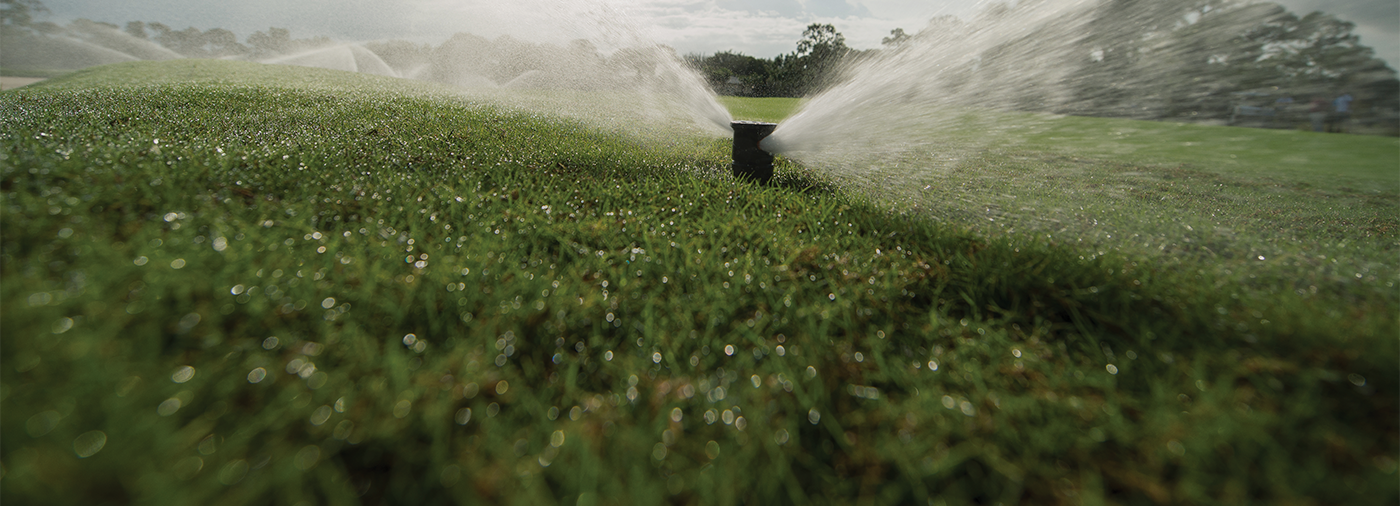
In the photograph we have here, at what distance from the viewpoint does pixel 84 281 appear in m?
1.41

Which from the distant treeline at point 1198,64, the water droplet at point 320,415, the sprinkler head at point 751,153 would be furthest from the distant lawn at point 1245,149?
the water droplet at point 320,415

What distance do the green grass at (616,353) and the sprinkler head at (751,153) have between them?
1.10 m

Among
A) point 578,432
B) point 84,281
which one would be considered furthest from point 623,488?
point 84,281

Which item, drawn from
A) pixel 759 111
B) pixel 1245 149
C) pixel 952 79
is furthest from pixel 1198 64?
pixel 759 111

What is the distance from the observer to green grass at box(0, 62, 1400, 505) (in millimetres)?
1085

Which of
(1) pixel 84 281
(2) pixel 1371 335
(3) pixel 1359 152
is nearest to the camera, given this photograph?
(1) pixel 84 281

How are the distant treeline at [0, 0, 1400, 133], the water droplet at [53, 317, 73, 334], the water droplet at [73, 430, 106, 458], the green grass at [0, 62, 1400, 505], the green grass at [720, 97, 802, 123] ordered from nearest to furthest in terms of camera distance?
the water droplet at [73, 430, 106, 458] < the green grass at [0, 62, 1400, 505] < the water droplet at [53, 317, 73, 334] < the distant treeline at [0, 0, 1400, 133] < the green grass at [720, 97, 802, 123]

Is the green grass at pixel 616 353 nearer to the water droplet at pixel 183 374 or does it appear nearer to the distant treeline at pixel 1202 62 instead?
the water droplet at pixel 183 374

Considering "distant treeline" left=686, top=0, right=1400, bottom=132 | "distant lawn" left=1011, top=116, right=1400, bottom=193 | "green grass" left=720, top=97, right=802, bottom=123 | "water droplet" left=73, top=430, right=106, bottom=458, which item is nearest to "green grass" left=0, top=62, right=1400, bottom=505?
"water droplet" left=73, top=430, right=106, bottom=458

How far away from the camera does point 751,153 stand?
12.7ft

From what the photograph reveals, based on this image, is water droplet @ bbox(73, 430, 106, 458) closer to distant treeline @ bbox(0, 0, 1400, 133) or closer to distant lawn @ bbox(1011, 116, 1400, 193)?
distant treeline @ bbox(0, 0, 1400, 133)

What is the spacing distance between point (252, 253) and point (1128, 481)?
2.59 meters

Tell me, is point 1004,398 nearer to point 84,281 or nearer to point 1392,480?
point 1392,480

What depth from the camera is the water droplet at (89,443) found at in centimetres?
94
